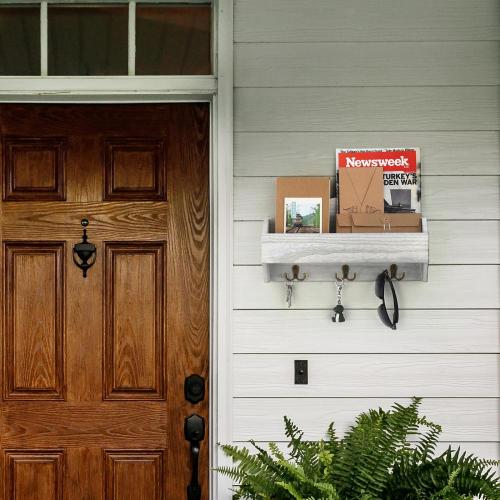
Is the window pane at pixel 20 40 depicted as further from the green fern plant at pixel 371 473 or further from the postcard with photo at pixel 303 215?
the green fern plant at pixel 371 473

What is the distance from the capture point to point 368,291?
216 centimetres

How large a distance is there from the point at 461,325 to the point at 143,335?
104 cm

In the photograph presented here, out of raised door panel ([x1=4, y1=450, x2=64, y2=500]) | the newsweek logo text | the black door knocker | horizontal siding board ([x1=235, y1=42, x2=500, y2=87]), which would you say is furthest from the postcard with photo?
raised door panel ([x1=4, y1=450, x2=64, y2=500])

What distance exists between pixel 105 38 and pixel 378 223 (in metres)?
1.09

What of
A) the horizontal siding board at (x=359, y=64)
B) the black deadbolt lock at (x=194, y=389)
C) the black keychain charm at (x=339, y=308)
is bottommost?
the black deadbolt lock at (x=194, y=389)

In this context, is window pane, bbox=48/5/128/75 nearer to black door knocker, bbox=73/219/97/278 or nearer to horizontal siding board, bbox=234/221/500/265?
black door knocker, bbox=73/219/97/278

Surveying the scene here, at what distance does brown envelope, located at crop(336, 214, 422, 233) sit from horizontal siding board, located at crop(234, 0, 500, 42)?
0.59m

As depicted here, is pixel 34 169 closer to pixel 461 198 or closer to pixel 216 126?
pixel 216 126

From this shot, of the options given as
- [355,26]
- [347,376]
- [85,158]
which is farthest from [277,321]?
[355,26]

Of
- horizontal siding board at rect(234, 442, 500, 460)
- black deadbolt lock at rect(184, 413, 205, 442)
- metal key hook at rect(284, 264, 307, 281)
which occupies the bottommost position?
horizontal siding board at rect(234, 442, 500, 460)

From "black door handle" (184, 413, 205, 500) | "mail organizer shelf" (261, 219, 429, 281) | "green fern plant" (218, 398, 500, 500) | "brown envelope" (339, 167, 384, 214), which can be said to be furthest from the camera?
"black door handle" (184, 413, 205, 500)

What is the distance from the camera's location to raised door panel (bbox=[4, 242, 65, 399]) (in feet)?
7.40

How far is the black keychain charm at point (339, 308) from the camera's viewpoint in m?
2.11

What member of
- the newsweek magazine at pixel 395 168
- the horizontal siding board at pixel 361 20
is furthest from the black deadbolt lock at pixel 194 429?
the horizontal siding board at pixel 361 20
